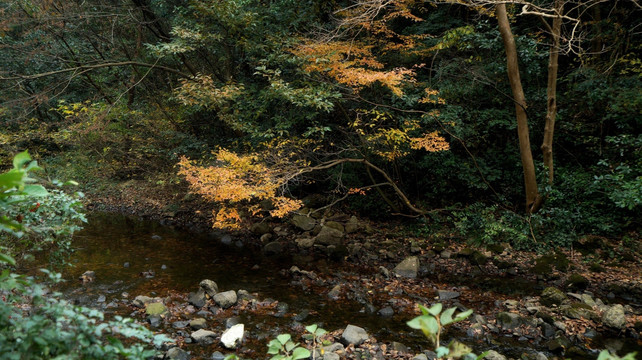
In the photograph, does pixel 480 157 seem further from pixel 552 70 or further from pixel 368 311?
pixel 368 311

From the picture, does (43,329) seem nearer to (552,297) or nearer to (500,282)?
(552,297)

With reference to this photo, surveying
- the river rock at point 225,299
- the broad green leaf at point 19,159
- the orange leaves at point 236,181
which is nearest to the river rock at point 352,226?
the orange leaves at point 236,181

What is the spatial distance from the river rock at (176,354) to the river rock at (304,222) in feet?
17.3

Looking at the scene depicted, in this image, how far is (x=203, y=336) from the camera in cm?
473

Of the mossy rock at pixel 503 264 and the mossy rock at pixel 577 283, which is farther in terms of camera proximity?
the mossy rock at pixel 503 264

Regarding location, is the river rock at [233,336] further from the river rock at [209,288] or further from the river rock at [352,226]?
the river rock at [352,226]

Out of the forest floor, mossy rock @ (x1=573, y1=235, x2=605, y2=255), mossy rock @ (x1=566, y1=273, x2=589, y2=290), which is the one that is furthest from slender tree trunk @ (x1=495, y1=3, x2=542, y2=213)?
mossy rock @ (x1=566, y1=273, x2=589, y2=290)

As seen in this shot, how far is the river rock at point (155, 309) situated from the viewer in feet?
17.4

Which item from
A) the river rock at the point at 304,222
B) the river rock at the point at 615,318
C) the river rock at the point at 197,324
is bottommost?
the river rock at the point at 304,222

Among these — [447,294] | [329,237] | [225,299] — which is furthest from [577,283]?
[225,299]

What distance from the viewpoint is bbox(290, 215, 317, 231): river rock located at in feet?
30.9

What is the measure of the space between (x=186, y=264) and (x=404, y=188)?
621cm

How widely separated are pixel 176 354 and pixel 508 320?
15.6ft

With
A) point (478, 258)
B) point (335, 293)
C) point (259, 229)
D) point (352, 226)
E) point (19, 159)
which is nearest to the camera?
point (19, 159)
